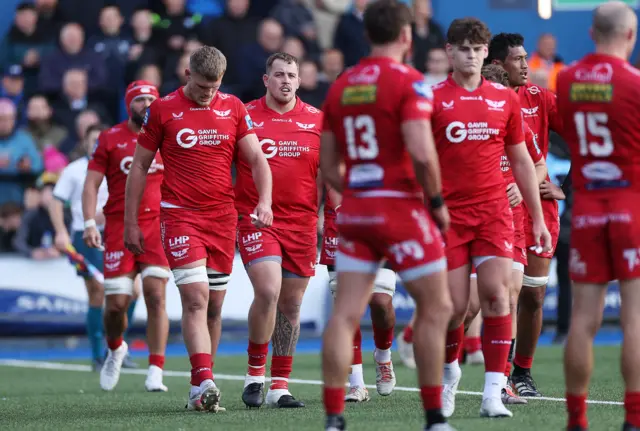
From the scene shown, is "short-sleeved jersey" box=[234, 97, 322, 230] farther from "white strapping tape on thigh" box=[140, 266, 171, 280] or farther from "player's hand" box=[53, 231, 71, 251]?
"player's hand" box=[53, 231, 71, 251]

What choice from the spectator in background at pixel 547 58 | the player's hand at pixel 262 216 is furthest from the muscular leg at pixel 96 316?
the spectator in background at pixel 547 58

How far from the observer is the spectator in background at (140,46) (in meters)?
18.7

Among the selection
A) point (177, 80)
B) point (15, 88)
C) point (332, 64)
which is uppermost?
point (332, 64)

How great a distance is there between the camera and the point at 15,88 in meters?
18.9

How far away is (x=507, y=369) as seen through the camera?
8766 mm

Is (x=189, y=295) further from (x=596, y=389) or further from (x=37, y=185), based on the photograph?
(x=37, y=185)

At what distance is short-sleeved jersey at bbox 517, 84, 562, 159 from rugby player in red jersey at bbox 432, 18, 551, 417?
61.9 inches

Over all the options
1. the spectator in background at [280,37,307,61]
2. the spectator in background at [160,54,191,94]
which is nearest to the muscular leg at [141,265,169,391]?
the spectator in background at [160,54,191,94]

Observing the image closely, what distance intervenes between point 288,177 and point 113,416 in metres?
2.22

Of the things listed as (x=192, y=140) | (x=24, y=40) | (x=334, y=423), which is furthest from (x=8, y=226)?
(x=334, y=423)

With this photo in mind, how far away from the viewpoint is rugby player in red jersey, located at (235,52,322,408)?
29.9 ft

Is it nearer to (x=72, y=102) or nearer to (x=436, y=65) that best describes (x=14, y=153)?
(x=72, y=102)

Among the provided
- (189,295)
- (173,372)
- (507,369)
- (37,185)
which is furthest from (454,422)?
(37,185)

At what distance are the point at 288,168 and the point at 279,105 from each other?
1.67 feet
